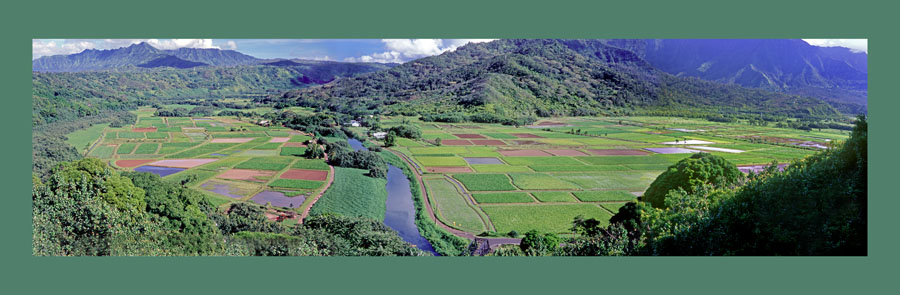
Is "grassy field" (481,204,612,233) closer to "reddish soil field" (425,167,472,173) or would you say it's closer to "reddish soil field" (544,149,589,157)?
"reddish soil field" (425,167,472,173)

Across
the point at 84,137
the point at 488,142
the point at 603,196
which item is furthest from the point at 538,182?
the point at 84,137

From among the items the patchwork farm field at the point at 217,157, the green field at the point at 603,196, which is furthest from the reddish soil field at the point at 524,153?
the patchwork farm field at the point at 217,157

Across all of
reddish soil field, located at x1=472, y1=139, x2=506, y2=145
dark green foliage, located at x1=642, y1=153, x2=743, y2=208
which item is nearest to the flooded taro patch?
reddish soil field, located at x1=472, y1=139, x2=506, y2=145

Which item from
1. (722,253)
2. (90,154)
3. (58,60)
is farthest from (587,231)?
A: (58,60)

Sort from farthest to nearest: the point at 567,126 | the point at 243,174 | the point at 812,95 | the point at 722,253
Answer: the point at 567,126 → the point at 812,95 → the point at 243,174 → the point at 722,253

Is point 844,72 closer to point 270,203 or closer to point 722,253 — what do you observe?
point 722,253

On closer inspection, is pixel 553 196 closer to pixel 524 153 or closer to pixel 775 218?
pixel 524 153
